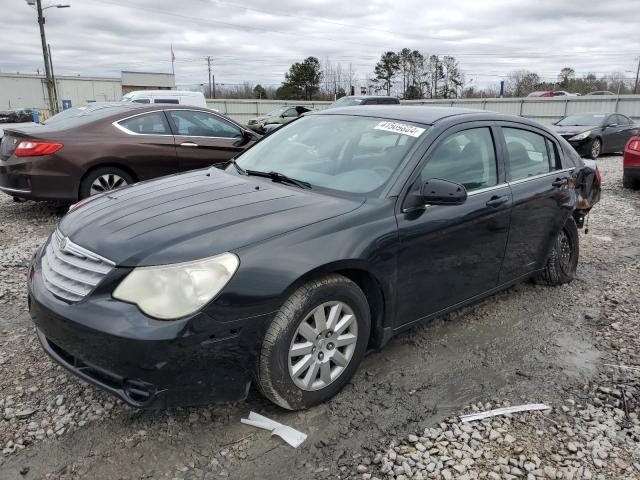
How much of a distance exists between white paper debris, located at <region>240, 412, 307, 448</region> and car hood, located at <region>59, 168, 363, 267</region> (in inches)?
37.6

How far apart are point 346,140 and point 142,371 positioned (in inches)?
81.7

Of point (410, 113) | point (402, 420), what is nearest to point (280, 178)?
point (410, 113)

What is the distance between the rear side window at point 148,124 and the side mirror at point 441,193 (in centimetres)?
507

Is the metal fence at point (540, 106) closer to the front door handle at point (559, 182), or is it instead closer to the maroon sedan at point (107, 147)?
the maroon sedan at point (107, 147)

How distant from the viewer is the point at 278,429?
2.68 meters

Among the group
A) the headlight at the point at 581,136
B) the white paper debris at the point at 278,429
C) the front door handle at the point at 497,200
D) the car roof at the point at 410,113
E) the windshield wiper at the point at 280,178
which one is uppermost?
the car roof at the point at 410,113

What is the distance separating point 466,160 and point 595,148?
1381cm

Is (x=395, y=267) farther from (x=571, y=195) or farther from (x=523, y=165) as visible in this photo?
(x=571, y=195)

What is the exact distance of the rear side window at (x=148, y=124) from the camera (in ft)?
22.7

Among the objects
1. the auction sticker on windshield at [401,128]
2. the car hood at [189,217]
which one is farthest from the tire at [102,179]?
the auction sticker on windshield at [401,128]

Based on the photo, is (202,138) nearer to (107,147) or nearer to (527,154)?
(107,147)

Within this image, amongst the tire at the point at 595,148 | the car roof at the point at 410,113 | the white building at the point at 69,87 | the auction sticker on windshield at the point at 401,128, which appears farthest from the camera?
the white building at the point at 69,87

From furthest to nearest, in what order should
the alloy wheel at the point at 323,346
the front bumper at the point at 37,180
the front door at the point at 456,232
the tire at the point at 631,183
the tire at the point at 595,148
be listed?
the tire at the point at 595,148
the tire at the point at 631,183
the front bumper at the point at 37,180
the front door at the point at 456,232
the alloy wheel at the point at 323,346

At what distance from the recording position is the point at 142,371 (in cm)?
229
